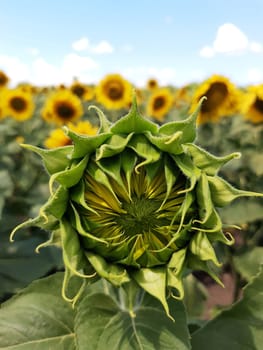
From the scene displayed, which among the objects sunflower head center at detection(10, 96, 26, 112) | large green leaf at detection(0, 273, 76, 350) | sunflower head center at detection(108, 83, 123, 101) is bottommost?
sunflower head center at detection(10, 96, 26, 112)

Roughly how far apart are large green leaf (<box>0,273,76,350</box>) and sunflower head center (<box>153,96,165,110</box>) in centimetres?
392

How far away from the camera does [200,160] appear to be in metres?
0.86

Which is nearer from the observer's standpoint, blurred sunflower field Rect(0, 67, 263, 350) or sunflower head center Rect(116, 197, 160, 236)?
sunflower head center Rect(116, 197, 160, 236)

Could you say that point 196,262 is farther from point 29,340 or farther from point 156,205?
point 29,340

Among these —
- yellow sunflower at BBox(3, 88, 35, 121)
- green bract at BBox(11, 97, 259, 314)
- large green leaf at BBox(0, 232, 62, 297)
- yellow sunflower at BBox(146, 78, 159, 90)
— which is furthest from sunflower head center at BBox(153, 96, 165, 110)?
green bract at BBox(11, 97, 259, 314)

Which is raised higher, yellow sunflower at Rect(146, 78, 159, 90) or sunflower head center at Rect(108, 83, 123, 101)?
sunflower head center at Rect(108, 83, 123, 101)

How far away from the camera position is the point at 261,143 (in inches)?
119

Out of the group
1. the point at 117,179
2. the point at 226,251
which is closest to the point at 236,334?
the point at 117,179

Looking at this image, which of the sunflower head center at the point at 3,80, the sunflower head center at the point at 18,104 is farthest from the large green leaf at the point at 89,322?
the sunflower head center at the point at 3,80

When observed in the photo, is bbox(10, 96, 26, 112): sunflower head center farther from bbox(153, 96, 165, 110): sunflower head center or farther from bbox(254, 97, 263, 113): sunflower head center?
bbox(254, 97, 263, 113): sunflower head center

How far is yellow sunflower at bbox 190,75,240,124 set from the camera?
3.50 m

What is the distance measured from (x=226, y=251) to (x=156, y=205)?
213cm

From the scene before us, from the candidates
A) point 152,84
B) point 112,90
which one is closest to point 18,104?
point 112,90

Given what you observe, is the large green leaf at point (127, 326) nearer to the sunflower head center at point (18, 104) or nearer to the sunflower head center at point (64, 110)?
the sunflower head center at point (64, 110)
